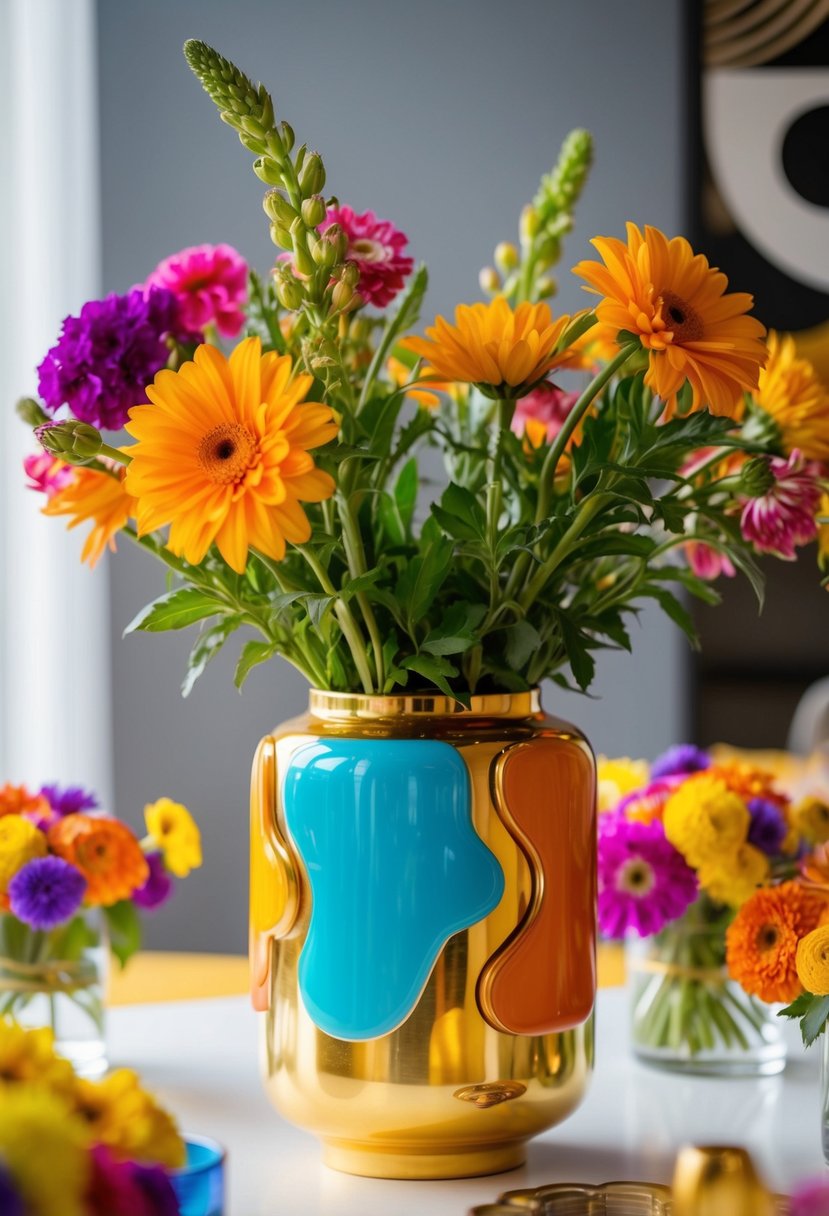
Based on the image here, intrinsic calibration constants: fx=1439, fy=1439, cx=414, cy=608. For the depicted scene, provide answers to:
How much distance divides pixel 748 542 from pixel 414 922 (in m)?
0.34

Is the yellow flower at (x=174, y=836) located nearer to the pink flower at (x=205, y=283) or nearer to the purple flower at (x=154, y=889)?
the purple flower at (x=154, y=889)

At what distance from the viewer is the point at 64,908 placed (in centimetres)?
95

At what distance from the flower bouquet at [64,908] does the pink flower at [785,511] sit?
1.55 ft

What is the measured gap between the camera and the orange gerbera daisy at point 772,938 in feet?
2.73

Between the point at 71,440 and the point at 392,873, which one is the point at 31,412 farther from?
the point at 392,873

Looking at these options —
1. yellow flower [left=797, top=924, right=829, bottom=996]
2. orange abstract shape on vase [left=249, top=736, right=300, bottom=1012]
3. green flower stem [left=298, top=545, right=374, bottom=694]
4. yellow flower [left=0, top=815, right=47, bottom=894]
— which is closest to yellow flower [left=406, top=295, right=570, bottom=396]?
green flower stem [left=298, top=545, right=374, bottom=694]

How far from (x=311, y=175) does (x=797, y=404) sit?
0.35m

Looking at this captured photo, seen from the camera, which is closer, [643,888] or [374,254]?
[374,254]

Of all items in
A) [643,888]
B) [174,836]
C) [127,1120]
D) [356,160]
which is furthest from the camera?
[356,160]

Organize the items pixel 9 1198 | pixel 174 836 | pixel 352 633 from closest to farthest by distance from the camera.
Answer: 1. pixel 9 1198
2. pixel 352 633
3. pixel 174 836

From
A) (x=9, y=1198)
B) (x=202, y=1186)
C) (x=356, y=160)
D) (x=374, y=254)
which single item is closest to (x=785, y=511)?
(x=374, y=254)

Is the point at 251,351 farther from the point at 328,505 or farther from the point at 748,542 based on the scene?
the point at 748,542

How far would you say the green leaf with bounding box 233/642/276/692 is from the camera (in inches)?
31.1

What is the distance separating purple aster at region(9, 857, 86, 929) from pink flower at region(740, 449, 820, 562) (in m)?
0.49
